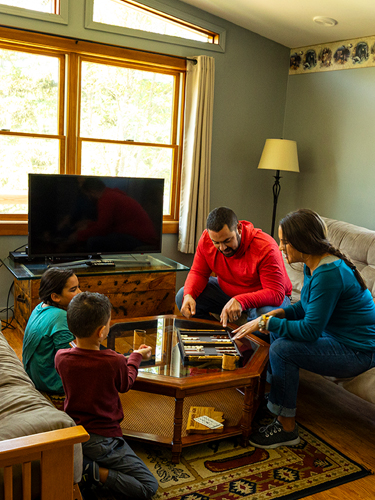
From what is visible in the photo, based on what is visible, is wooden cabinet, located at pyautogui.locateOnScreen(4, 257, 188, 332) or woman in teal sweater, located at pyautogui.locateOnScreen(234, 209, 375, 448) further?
wooden cabinet, located at pyautogui.locateOnScreen(4, 257, 188, 332)

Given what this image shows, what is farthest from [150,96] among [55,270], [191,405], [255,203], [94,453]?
[94,453]

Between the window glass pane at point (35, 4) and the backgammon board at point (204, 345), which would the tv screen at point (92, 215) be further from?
the backgammon board at point (204, 345)

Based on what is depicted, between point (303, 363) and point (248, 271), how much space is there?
2.49ft

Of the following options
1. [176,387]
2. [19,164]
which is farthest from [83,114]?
[176,387]

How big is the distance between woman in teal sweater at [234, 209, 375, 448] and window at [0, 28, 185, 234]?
2.25 meters

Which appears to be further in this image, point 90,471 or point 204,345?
point 204,345

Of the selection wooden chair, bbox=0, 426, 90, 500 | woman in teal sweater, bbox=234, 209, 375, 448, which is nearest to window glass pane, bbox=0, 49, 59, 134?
woman in teal sweater, bbox=234, 209, 375, 448

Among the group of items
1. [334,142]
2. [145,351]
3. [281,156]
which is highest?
[334,142]

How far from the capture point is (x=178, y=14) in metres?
3.94

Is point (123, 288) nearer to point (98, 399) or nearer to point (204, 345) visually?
point (204, 345)

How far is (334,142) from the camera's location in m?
4.21

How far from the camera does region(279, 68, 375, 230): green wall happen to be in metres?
3.93

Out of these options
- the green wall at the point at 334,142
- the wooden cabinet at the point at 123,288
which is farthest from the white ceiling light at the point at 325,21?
the wooden cabinet at the point at 123,288

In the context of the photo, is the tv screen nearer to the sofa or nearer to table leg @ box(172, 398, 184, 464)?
table leg @ box(172, 398, 184, 464)
